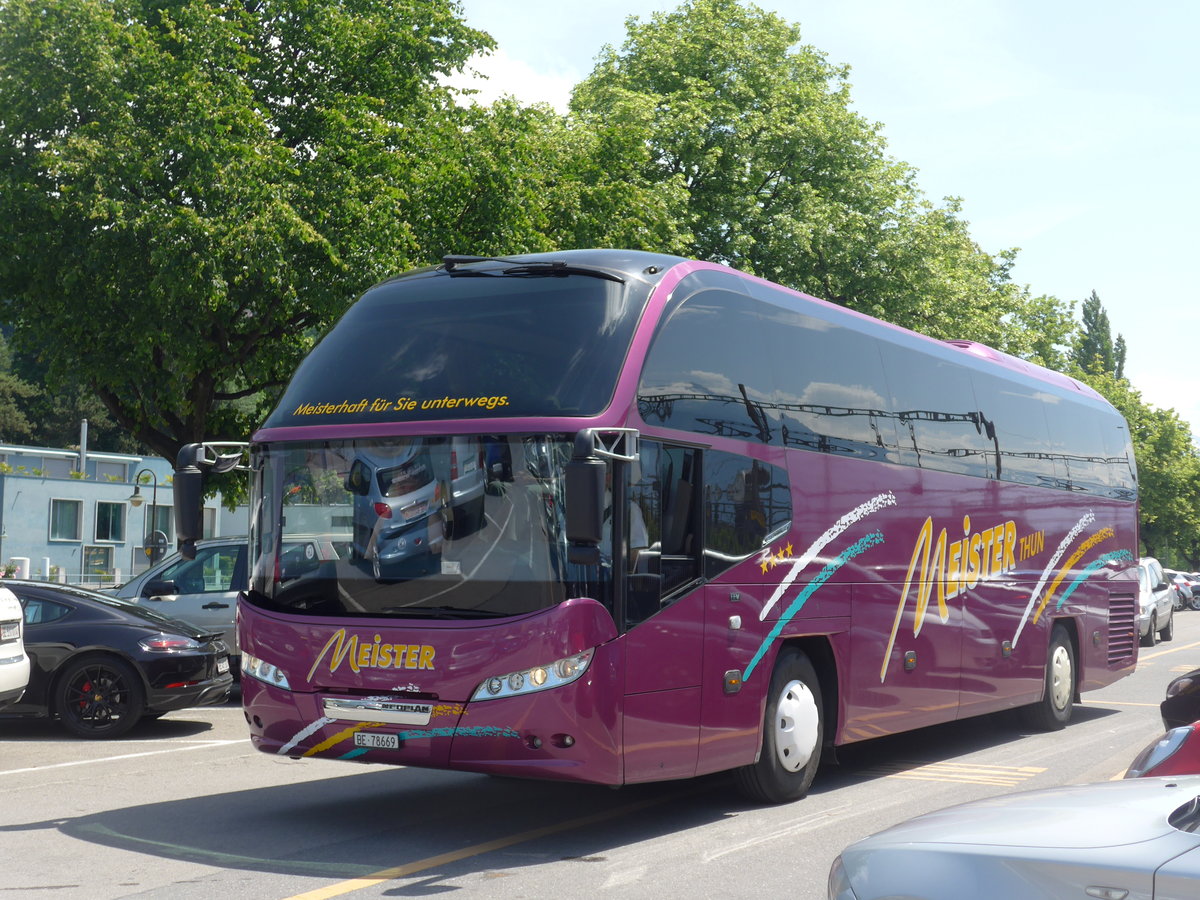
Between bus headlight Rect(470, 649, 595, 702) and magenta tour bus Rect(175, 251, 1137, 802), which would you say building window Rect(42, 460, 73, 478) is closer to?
magenta tour bus Rect(175, 251, 1137, 802)

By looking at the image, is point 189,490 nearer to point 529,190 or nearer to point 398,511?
point 398,511

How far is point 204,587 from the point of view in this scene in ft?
54.6

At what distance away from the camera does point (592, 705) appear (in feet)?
24.5

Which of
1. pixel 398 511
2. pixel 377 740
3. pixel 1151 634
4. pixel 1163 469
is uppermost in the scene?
pixel 1163 469

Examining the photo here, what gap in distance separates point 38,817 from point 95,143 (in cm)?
1520

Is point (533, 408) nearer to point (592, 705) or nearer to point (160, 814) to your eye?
point (592, 705)

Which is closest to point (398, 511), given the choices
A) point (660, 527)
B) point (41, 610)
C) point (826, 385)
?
point (660, 527)

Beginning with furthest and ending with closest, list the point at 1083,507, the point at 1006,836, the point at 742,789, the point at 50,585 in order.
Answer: the point at 1083,507
the point at 50,585
the point at 742,789
the point at 1006,836

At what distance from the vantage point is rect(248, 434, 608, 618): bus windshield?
7.60 meters

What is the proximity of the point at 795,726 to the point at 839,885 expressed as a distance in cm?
559

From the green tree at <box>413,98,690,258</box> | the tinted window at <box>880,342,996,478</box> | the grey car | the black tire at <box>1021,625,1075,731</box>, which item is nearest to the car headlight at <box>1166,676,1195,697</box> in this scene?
the tinted window at <box>880,342,996,478</box>

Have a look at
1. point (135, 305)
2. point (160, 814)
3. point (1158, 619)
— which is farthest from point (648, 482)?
point (1158, 619)

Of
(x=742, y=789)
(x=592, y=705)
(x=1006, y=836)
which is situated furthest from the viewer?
(x=742, y=789)

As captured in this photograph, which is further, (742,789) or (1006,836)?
(742,789)
